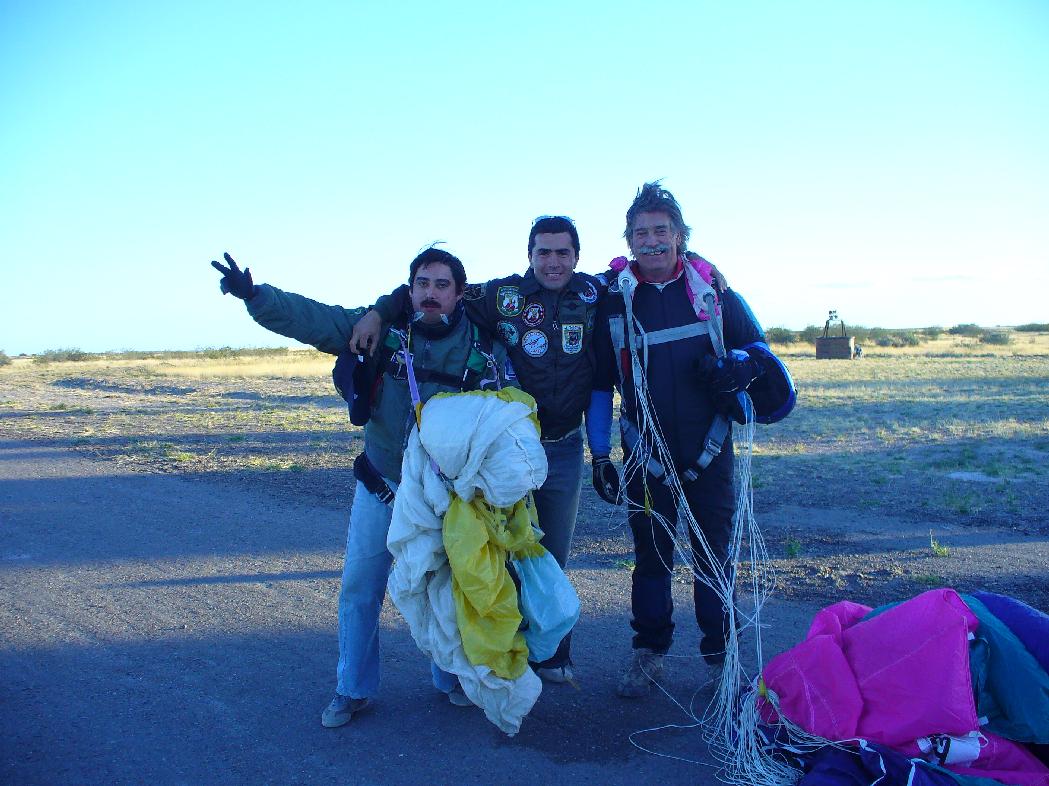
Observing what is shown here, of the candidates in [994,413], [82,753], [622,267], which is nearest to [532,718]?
[82,753]

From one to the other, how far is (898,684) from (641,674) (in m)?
1.19

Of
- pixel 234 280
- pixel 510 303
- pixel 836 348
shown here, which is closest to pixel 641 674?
pixel 510 303

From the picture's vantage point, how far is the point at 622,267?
145 inches

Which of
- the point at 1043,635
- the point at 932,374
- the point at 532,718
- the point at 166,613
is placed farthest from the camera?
the point at 932,374

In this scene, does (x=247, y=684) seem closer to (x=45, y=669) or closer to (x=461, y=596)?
(x=45, y=669)

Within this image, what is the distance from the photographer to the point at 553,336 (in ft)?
11.6

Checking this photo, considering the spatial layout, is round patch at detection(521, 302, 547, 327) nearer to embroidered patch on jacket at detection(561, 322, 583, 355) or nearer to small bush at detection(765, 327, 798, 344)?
embroidered patch on jacket at detection(561, 322, 583, 355)

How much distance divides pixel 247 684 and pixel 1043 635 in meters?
3.27

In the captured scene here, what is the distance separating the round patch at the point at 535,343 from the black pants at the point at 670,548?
717mm

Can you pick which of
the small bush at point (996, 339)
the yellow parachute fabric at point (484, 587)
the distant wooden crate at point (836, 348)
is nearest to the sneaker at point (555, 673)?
the yellow parachute fabric at point (484, 587)

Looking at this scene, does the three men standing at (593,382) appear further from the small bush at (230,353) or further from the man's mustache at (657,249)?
the small bush at (230,353)

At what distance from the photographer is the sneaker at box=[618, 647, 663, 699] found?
11.6ft

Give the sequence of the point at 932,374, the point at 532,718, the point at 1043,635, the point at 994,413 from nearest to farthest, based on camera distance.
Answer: the point at 1043,635 → the point at 532,718 → the point at 994,413 → the point at 932,374

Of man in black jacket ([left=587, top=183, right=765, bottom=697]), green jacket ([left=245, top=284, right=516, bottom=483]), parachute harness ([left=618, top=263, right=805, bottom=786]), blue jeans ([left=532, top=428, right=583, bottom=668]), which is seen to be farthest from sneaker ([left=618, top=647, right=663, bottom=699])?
green jacket ([left=245, top=284, right=516, bottom=483])
